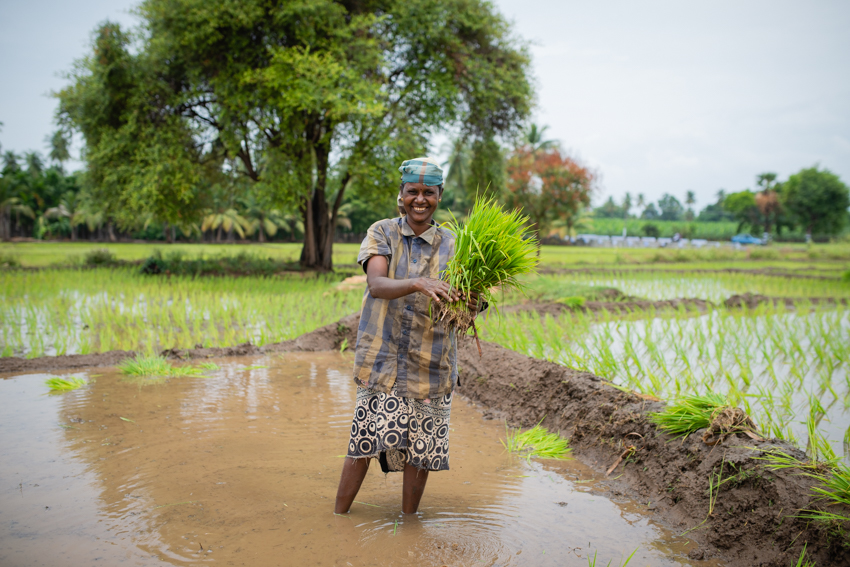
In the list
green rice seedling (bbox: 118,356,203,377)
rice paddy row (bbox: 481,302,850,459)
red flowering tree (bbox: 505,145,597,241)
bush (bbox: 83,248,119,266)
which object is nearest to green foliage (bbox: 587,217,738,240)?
red flowering tree (bbox: 505,145,597,241)

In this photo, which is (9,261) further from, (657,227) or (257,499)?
(657,227)

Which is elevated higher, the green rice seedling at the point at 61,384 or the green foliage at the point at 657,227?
the green foliage at the point at 657,227

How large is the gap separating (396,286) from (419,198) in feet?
1.38

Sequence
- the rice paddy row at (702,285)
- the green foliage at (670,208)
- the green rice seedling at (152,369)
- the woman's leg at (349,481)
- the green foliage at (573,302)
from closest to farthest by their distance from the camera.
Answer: the woman's leg at (349,481) < the green rice seedling at (152,369) < the green foliage at (573,302) < the rice paddy row at (702,285) < the green foliage at (670,208)

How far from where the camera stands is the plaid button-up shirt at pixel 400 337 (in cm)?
228

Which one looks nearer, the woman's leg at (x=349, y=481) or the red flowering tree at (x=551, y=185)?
the woman's leg at (x=349, y=481)

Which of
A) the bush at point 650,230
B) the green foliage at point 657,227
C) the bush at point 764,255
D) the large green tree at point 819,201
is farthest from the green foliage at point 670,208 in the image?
the bush at point 764,255

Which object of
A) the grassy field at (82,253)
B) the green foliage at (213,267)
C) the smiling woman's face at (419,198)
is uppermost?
the smiling woman's face at (419,198)

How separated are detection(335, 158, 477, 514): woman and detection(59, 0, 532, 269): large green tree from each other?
9339 millimetres

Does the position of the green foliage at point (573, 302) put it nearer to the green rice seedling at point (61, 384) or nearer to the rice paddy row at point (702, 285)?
the rice paddy row at point (702, 285)

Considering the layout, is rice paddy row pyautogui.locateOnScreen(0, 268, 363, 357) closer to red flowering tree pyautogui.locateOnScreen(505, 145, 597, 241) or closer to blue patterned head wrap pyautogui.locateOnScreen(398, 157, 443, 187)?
blue patterned head wrap pyautogui.locateOnScreen(398, 157, 443, 187)

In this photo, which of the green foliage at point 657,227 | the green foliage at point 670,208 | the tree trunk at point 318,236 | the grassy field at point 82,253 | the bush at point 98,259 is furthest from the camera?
the green foliage at point 670,208

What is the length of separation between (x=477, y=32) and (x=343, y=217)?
28.5 m

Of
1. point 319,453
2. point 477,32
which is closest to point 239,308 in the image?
point 319,453
